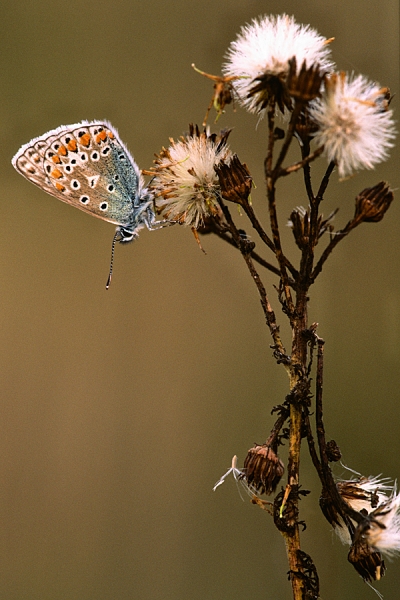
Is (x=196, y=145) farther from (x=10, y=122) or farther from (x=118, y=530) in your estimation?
(x=118, y=530)

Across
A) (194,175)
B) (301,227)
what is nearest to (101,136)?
(194,175)

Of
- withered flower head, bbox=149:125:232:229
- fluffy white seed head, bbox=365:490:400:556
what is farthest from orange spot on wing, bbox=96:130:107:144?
fluffy white seed head, bbox=365:490:400:556

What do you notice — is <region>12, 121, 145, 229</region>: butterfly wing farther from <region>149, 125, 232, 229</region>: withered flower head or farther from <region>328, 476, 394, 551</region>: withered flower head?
<region>328, 476, 394, 551</region>: withered flower head

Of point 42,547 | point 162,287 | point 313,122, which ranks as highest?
point 162,287

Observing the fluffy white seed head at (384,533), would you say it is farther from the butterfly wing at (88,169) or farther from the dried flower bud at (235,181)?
the butterfly wing at (88,169)

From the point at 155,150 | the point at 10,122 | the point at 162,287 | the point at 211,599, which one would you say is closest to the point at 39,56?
the point at 10,122

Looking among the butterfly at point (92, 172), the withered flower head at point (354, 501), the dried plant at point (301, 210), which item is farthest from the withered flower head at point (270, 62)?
the withered flower head at point (354, 501)
